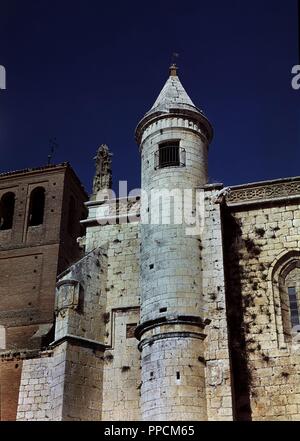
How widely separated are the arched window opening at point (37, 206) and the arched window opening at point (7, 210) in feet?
4.27

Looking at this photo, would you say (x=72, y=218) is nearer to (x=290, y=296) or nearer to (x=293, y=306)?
(x=290, y=296)

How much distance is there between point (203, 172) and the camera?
75.0 feet

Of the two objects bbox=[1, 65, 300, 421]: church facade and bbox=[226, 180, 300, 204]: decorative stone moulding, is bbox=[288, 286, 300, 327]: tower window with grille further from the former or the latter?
bbox=[226, 180, 300, 204]: decorative stone moulding

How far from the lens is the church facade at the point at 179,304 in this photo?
63.7 feet

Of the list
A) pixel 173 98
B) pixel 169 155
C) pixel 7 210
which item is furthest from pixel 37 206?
pixel 169 155

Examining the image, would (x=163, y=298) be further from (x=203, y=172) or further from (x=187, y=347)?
(x=203, y=172)

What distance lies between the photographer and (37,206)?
4312cm

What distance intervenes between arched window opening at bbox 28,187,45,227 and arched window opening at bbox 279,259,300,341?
23.1 m

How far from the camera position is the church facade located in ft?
63.7

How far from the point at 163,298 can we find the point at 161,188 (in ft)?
12.4

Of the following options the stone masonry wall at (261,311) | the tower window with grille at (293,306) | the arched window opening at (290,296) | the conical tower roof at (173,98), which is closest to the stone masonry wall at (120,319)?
the stone masonry wall at (261,311)

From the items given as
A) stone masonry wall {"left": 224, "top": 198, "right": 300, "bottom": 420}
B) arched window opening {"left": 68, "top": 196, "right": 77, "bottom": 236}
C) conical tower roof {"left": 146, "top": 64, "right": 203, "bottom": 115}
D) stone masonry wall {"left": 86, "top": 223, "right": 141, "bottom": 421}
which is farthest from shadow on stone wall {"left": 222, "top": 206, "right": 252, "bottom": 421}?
arched window opening {"left": 68, "top": 196, "right": 77, "bottom": 236}

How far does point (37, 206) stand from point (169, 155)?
21.7m
